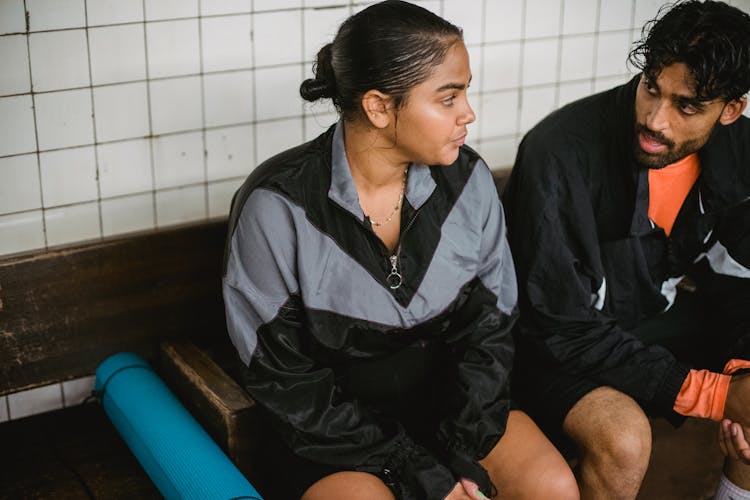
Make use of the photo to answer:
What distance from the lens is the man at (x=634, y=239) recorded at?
248 cm

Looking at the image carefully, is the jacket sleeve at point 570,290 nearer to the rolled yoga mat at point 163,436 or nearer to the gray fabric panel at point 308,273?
the gray fabric panel at point 308,273

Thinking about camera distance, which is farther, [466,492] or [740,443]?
[740,443]

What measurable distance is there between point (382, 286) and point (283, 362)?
31cm

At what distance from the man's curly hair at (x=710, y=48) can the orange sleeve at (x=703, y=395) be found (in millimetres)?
752

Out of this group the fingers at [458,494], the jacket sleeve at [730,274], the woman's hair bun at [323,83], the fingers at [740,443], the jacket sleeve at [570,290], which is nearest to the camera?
the fingers at [458,494]

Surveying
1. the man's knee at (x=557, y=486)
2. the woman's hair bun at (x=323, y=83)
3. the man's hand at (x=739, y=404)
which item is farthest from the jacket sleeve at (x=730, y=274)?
the woman's hair bun at (x=323, y=83)

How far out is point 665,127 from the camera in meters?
2.56

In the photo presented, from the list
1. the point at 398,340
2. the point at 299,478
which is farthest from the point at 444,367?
the point at 299,478

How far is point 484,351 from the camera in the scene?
2.43 meters

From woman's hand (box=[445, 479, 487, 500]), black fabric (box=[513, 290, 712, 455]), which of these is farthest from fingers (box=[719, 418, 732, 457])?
woman's hand (box=[445, 479, 487, 500])

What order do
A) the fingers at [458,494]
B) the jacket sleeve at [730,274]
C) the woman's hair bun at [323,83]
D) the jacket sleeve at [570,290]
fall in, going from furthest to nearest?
1. the jacket sleeve at [730,274]
2. the jacket sleeve at [570,290]
3. the woman's hair bun at [323,83]
4. the fingers at [458,494]

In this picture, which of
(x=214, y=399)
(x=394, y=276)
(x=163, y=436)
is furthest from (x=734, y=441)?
(x=163, y=436)

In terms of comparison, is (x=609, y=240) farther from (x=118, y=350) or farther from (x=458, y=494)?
(x=118, y=350)

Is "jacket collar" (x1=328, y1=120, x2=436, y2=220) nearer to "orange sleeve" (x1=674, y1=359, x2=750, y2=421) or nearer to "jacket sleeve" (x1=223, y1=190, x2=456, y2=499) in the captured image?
"jacket sleeve" (x1=223, y1=190, x2=456, y2=499)
